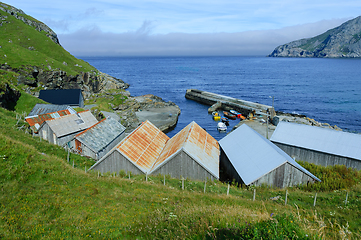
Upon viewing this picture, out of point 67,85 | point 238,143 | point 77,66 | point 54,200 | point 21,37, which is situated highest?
point 21,37

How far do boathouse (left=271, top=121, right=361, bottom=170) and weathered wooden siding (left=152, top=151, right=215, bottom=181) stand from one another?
14.0 meters

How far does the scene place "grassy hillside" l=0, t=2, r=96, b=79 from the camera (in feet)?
233

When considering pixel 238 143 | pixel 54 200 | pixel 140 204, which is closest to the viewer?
pixel 54 200

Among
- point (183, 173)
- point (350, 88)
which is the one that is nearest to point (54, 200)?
point (183, 173)

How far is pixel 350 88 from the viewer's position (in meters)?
116

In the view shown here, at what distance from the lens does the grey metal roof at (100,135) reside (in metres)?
31.0

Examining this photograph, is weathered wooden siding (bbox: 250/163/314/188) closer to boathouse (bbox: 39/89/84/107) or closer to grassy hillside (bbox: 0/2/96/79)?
boathouse (bbox: 39/89/84/107)

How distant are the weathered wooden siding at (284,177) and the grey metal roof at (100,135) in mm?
22099

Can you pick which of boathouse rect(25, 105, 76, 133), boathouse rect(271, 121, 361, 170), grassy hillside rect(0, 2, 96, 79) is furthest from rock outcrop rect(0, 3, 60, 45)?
boathouse rect(271, 121, 361, 170)

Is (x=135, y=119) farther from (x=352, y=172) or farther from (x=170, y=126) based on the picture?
(x=352, y=172)

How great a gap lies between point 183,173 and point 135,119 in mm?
40320

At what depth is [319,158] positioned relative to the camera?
27.6 metres

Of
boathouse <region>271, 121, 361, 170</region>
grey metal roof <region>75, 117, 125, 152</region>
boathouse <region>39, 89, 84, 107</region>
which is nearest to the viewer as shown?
boathouse <region>271, 121, 361, 170</region>

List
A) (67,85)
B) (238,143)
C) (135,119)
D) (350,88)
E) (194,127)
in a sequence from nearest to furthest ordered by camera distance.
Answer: (238,143), (194,127), (135,119), (67,85), (350,88)
